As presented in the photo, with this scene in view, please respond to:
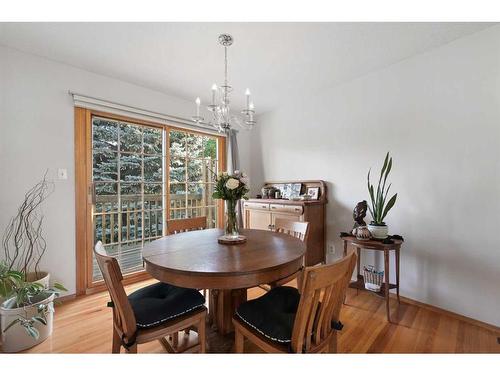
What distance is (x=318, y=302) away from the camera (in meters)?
0.98

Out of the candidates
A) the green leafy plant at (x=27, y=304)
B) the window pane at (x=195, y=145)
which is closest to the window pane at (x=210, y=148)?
the window pane at (x=195, y=145)

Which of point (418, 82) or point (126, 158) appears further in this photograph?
point (126, 158)

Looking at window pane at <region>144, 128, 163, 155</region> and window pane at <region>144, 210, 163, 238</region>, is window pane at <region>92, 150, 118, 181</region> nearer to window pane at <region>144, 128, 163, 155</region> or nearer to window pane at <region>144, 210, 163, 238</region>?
window pane at <region>144, 128, 163, 155</region>

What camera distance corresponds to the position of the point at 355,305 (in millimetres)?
2107

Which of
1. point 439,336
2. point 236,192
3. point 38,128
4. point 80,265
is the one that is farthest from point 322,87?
point 80,265

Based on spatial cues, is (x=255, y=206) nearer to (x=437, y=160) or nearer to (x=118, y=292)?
(x=437, y=160)

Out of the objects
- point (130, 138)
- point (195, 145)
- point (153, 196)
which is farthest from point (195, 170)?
point (130, 138)

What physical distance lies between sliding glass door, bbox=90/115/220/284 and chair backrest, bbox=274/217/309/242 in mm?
1573

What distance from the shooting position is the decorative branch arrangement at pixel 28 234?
193cm

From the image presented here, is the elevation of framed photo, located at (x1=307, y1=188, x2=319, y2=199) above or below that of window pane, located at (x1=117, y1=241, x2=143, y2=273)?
above

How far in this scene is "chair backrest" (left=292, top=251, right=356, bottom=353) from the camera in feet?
2.81

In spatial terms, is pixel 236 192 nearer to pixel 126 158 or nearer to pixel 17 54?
pixel 126 158

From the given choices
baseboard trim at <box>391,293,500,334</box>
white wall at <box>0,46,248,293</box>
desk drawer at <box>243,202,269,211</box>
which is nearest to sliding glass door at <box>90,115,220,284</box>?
white wall at <box>0,46,248,293</box>
